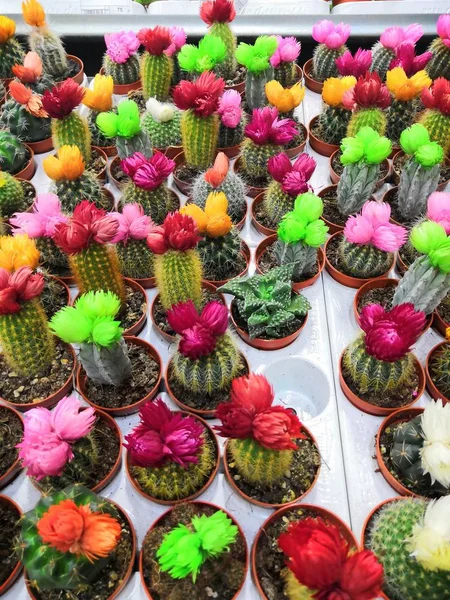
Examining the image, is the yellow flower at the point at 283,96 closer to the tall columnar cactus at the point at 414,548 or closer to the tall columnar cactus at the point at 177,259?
the tall columnar cactus at the point at 177,259

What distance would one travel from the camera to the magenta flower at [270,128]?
6.12 ft

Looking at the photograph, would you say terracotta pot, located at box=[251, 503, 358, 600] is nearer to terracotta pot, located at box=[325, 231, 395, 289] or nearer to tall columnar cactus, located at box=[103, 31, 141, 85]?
terracotta pot, located at box=[325, 231, 395, 289]

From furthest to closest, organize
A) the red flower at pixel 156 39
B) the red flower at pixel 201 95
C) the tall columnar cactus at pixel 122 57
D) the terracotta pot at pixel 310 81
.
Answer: the terracotta pot at pixel 310 81 < the tall columnar cactus at pixel 122 57 < the red flower at pixel 156 39 < the red flower at pixel 201 95

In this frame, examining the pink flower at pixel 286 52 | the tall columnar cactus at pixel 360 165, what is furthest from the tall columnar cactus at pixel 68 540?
the pink flower at pixel 286 52

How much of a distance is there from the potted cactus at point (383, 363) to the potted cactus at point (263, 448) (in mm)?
Result: 230

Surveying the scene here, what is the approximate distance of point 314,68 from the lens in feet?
8.74

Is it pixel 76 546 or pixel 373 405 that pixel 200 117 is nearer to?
pixel 373 405

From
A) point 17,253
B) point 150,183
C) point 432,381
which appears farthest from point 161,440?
point 150,183

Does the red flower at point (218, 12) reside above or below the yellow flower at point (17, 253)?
above

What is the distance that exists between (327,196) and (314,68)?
3.33 ft

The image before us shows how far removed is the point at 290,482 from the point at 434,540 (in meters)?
0.43

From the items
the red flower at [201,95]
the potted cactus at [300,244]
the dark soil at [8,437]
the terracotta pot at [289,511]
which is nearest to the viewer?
the terracotta pot at [289,511]

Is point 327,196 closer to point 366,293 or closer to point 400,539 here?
point 366,293

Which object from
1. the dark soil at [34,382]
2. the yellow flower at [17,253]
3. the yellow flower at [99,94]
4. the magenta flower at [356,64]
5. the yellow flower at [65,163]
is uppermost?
the magenta flower at [356,64]
